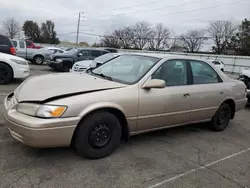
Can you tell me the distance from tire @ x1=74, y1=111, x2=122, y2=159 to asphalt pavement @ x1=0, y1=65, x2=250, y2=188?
5.3 inches

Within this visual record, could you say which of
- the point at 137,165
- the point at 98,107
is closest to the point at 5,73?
the point at 98,107

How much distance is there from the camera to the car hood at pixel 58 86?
2.96 meters

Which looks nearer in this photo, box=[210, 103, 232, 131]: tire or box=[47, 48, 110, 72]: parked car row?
box=[210, 103, 232, 131]: tire

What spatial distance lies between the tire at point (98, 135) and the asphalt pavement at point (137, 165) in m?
0.13

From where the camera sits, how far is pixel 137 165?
319cm

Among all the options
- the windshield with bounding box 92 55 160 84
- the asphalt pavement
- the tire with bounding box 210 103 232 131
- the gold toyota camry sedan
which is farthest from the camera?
the tire with bounding box 210 103 232 131

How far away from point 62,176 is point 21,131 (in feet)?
2.41

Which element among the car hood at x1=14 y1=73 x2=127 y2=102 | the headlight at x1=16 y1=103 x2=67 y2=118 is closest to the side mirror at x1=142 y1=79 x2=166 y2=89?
the car hood at x1=14 y1=73 x2=127 y2=102

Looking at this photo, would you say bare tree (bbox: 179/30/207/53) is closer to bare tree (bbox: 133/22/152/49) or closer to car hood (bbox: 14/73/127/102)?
bare tree (bbox: 133/22/152/49)

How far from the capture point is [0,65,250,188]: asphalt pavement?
2721 millimetres

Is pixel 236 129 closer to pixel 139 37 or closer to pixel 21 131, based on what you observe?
pixel 21 131

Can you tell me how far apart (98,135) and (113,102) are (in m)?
0.49

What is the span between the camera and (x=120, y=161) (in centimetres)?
325

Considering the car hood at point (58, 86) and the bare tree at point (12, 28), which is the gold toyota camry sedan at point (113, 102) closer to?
the car hood at point (58, 86)
